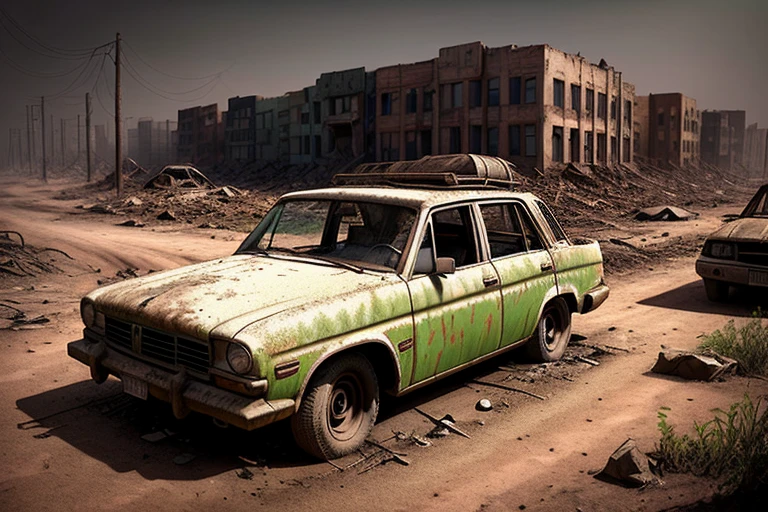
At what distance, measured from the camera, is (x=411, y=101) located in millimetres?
39375

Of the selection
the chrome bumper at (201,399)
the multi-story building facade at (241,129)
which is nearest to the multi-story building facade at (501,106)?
the multi-story building facade at (241,129)

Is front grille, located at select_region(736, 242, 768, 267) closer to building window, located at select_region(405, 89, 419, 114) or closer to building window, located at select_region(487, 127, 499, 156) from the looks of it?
building window, located at select_region(487, 127, 499, 156)

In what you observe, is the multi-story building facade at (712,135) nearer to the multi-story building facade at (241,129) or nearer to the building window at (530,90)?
the building window at (530,90)

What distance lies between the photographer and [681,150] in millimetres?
55156

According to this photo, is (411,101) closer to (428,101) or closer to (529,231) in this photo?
(428,101)

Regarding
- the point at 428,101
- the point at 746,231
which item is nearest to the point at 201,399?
the point at 746,231

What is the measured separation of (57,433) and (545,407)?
3.66 metres

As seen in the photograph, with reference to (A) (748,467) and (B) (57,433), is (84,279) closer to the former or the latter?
(B) (57,433)

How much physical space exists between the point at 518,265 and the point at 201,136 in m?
63.9

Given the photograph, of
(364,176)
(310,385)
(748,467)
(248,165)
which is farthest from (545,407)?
(248,165)

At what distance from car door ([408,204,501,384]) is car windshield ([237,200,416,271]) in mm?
222

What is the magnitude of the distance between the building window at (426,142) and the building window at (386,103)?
3332 mm

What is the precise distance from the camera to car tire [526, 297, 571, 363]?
19.7ft

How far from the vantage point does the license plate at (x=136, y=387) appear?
13.1ft
